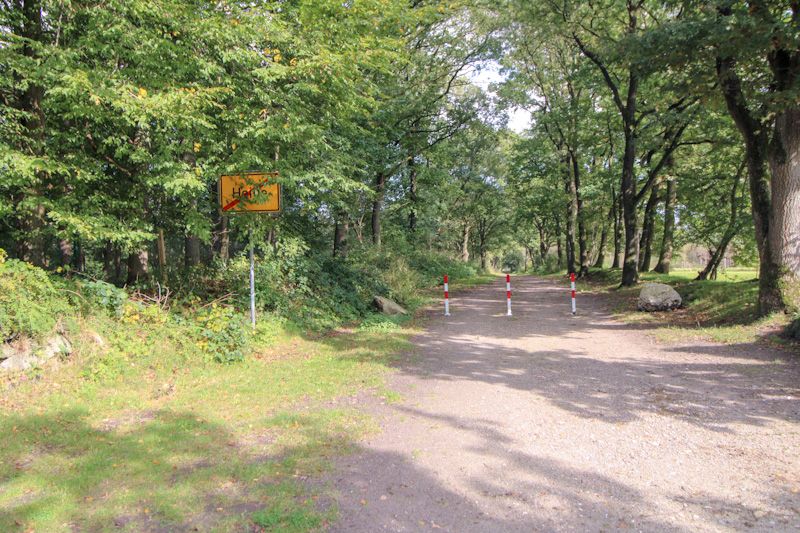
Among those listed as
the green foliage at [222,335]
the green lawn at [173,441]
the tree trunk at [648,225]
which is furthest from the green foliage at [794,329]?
the tree trunk at [648,225]

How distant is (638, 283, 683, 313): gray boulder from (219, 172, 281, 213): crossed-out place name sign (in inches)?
397

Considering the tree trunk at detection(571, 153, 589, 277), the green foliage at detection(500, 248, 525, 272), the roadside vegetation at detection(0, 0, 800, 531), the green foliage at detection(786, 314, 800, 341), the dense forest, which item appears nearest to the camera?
the roadside vegetation at detection(0, 0, 800, 531)

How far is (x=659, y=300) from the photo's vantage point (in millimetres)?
13125

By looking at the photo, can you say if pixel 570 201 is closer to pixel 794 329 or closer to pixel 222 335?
pixel 794 329

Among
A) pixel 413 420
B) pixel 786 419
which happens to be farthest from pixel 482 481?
pixel 786 419

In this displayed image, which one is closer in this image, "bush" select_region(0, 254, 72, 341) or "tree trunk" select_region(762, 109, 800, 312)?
"bush" select_region(0, 254, 72, 341)

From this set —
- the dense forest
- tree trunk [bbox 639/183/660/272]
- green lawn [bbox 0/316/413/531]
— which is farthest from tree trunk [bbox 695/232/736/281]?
green lawn [bbox 0/316/413/531]

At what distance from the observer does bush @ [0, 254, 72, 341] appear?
6.05 metres

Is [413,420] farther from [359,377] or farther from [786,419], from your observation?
[786,419]

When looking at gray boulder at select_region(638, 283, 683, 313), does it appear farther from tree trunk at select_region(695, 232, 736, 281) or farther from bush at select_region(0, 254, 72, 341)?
bush at select_region(0, 254, 72, 341)

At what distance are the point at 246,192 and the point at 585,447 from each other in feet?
23.2

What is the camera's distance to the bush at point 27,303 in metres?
6.05

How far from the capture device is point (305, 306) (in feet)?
38.2

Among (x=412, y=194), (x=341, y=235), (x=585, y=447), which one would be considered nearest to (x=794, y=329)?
(x=585, y=447)
